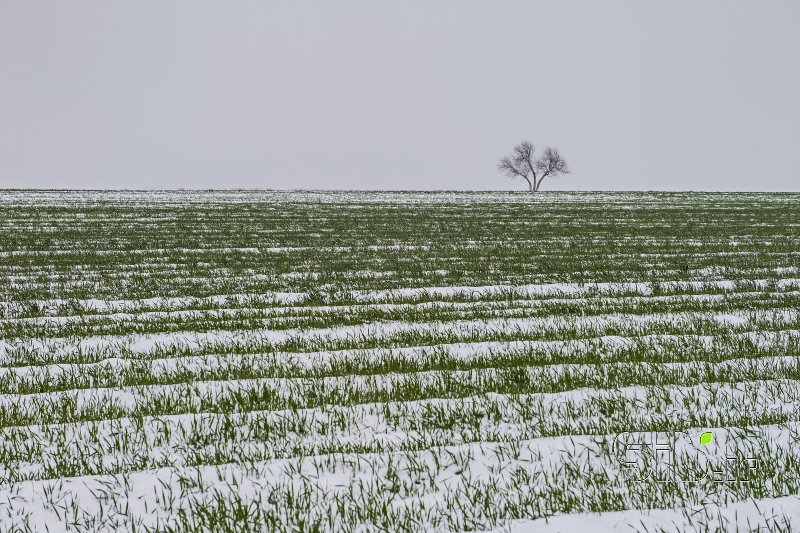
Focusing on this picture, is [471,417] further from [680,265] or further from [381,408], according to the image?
[680,265]

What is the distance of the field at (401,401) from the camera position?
134 inches

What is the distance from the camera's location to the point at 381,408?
4871mm

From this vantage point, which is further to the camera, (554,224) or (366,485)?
(554,224)

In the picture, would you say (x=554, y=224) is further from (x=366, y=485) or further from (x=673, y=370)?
(x=366, y=485)

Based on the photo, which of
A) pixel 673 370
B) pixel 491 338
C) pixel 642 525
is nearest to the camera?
pixel 642 525

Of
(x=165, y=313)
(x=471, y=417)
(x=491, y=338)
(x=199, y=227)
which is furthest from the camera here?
(x=199, y=227)

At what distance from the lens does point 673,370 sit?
5656 millimetres

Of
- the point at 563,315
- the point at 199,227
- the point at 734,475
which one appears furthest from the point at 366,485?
the point at 199,227

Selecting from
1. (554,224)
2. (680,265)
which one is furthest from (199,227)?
(680,265)

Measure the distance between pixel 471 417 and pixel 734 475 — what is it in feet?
5.93

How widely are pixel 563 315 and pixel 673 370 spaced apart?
2.98 m

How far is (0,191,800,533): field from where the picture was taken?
3402 mm

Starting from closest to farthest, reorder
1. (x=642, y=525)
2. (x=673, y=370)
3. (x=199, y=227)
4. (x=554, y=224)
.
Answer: (x=642, y=525)
(x=673, y=370)
(x=199, y=227)
(x=554, y=224)

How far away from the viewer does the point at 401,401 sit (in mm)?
5039
